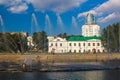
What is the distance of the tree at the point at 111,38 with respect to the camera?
125188mm

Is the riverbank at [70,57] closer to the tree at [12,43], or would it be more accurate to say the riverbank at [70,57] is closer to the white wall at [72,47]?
the tree at [12,43]

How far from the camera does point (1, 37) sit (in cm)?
13000

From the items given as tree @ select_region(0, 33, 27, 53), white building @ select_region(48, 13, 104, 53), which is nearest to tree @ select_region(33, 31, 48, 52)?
white building @ select_region(48, 13, 104, 53)

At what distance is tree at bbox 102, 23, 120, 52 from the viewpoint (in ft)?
411

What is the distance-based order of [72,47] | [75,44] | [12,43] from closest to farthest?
1. [12,43]
2. [75,44]
3. [72,47]

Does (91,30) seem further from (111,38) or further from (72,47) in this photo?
(111,38)

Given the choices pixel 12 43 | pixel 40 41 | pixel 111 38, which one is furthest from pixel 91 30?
pixel 12 43

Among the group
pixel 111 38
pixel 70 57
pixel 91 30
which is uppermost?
pixel 91 30

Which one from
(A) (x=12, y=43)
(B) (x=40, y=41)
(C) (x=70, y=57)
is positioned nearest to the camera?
(C) (x=70, y=57)

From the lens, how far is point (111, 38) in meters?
129

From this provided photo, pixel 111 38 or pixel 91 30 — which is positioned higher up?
pixel 91 30

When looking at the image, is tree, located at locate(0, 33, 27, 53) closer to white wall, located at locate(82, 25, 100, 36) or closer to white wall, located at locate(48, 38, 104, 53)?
white wall, located at locate(48, 38, 104, 53)

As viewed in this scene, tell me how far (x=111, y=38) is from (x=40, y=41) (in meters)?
30.7

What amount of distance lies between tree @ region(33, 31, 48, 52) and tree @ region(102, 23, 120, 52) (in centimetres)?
2311
